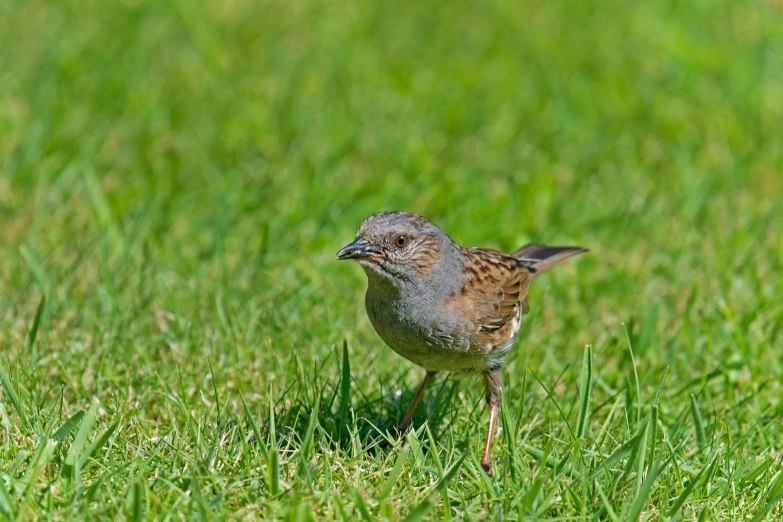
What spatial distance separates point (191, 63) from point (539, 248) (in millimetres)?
4514

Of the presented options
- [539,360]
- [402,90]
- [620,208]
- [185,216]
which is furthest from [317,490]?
[402,90]

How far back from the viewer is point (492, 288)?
199 inches

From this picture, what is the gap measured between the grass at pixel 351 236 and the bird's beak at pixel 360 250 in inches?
18.9

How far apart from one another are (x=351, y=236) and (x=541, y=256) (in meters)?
1.67

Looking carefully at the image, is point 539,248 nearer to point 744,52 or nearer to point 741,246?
point 741,246

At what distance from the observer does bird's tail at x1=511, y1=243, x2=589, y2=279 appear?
5.75m

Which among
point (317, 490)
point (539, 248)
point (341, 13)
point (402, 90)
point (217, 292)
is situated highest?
point (341, 13)

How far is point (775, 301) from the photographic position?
A: 20.9 ft

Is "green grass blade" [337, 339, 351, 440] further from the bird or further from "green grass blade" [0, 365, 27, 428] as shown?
"green grass blade" [0, 365, 27, 428]

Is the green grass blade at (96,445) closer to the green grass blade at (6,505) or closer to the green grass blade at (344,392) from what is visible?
the green grass blade at (6,505)

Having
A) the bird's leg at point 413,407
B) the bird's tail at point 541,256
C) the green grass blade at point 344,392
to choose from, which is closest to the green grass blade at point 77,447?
the green grass blade at point 344,392

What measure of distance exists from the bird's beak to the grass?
0.48 meters

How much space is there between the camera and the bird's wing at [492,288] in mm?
4820

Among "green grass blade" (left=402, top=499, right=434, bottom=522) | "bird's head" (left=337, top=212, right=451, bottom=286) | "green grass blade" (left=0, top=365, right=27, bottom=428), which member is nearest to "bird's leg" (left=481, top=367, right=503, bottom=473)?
"bird's head" (left=337, top=212, right=451, bottom=286)
